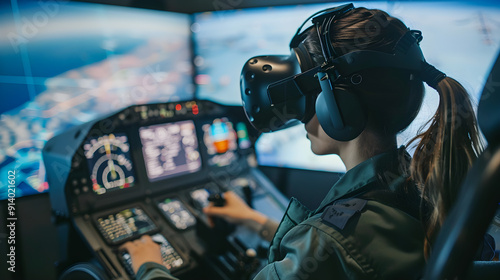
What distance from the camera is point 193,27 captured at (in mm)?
3408

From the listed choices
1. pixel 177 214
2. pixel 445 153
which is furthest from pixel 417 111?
pixel 177 214

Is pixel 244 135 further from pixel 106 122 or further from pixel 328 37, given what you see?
pixel 328 37

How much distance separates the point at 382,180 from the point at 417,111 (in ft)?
0.63

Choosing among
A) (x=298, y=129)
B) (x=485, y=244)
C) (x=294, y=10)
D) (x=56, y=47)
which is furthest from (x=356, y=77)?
(x=56, y=47)

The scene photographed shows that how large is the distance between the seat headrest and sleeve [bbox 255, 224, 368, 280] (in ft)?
1.18

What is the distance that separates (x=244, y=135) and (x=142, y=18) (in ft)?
6.13

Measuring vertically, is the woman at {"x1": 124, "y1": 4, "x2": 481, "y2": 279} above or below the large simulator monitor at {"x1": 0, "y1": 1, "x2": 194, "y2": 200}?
below

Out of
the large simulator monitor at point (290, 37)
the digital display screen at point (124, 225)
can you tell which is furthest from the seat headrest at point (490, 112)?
the digital display screen at point (124, 225)

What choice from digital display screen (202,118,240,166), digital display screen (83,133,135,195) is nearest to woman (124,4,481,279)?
digital display screen (83,133,135,195)

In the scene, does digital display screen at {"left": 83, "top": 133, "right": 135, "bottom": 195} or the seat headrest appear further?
digital display screen at {"left": 83, "top": 133, "right": 135, "bottom": 195}

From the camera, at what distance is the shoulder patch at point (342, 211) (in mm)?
627

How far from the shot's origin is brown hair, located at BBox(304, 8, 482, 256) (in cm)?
61

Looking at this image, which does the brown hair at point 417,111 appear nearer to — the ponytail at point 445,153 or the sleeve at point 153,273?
the ponytail at point 445,153

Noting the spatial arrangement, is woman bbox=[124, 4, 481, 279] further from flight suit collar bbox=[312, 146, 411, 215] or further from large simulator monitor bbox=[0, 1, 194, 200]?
large simulator monitor bbox=[0, 1, 194, 200]
